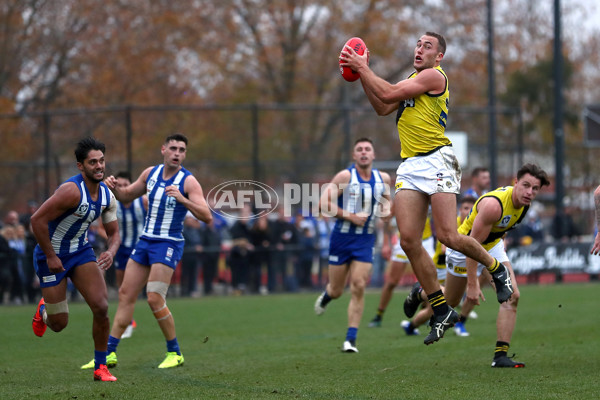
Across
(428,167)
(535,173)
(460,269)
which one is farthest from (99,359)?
(535,173)

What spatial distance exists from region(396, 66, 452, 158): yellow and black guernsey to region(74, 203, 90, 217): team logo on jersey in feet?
9.32

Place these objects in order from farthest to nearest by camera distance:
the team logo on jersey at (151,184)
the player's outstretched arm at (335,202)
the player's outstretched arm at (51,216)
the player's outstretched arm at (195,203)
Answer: the player's outstretched arm at (335,202)
the team logo on jersey at (151,184)
the player's outstretched arm at (195,203)
the player's outstretched arm at (51,216)

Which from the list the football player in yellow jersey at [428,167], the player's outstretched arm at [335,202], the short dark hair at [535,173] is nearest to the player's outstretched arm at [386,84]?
the football player in yellow jersey at [428,167]

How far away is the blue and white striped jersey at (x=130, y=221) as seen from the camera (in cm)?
1230

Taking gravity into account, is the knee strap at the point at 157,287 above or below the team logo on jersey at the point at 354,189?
below

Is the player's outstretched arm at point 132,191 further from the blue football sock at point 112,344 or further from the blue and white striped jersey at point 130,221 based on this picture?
the blue and white striped jersey at point 130,221

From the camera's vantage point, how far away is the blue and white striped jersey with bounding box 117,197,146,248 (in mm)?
12305

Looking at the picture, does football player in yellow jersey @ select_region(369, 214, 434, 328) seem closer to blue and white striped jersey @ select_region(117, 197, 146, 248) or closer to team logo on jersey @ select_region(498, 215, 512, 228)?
blue and white striped jersey @ select_region(117, 197, 146, 248)

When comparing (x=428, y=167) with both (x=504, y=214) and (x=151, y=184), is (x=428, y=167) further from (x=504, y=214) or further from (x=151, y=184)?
(x=151, y=184)

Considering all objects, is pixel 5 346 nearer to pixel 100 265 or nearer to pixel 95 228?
pixel 100 265

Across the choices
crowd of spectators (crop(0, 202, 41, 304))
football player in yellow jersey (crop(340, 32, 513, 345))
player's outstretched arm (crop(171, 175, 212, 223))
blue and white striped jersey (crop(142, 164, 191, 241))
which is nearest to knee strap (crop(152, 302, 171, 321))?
blue and white striped jersey (crop(142, 164, 191, 241))

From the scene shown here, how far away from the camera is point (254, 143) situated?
21.0m

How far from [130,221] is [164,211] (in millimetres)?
3266

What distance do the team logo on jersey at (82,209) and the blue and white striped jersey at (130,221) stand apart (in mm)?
4424
